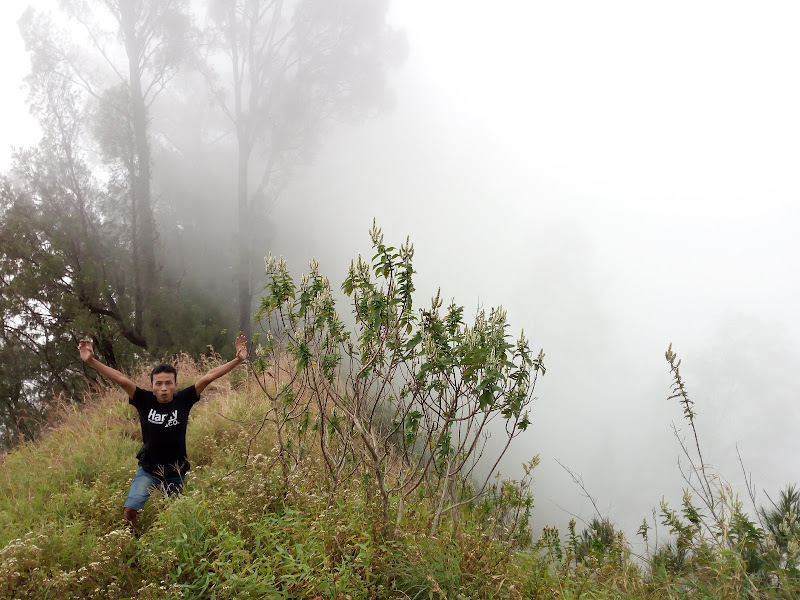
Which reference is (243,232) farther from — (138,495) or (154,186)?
(138,495)

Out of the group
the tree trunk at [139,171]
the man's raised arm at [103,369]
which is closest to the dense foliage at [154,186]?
the tree trunk at [139,171]

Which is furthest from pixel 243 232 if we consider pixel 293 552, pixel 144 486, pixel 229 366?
pixel 293 552

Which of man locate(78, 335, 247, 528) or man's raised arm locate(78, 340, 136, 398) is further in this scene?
man locate(78, 335, 247, 528)

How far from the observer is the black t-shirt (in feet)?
11.6

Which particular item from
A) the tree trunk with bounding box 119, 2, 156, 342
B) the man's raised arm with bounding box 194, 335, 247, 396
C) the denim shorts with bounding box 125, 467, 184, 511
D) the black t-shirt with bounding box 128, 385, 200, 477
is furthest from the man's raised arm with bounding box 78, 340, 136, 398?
the tree trunk with bounding box 119, 2, 156, 342

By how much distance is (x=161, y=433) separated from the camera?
140 inches

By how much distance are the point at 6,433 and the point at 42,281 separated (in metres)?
3.36

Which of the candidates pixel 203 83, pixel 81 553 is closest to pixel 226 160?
pixel 203 83

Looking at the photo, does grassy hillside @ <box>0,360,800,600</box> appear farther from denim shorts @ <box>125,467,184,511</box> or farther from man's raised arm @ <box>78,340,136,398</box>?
man's raised arm @ <box>78,340,136,398</box>

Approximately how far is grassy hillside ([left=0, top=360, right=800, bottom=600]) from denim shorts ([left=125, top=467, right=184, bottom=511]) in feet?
0.29

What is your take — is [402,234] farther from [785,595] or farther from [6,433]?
[785,595]

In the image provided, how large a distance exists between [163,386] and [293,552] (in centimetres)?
171

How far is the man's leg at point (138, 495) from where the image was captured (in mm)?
3217

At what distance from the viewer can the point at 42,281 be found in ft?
33.2
